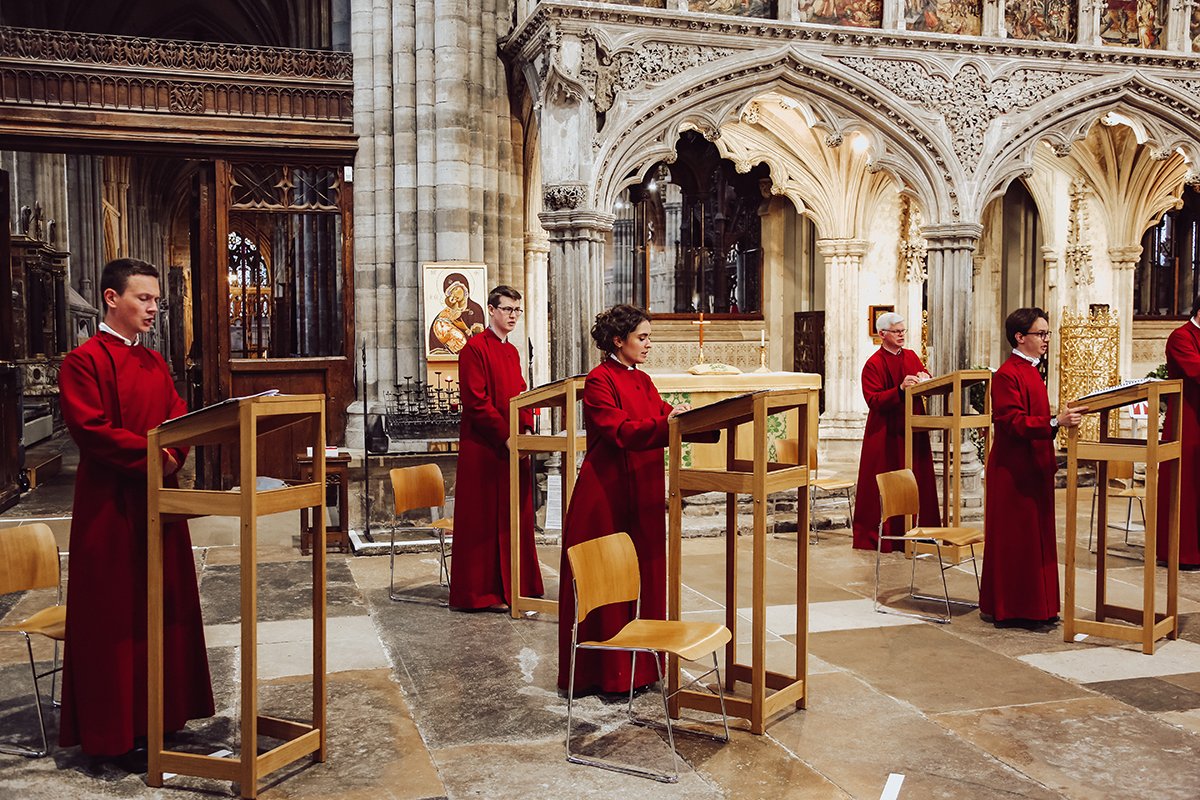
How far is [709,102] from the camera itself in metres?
9.92

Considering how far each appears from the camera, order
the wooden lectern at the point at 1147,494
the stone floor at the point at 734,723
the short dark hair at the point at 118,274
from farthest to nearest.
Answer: the wooden lectern at the point at 1147,494 < the short dark hair at the point at 118,274 < the stone floor at the point at 734,723

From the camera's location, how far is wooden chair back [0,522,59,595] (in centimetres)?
438

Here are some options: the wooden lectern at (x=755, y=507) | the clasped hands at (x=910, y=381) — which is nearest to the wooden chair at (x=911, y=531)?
the clasped hands at (x=910, y=381)

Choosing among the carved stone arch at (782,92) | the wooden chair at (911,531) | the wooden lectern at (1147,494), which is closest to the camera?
the wooden lectern at (1147,494)

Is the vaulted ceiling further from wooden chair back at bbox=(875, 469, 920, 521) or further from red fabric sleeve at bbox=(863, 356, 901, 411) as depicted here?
wooden chair back at bbox=(875, 469, 920, 521)

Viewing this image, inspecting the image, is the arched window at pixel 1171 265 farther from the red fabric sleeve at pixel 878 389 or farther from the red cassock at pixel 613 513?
the red cassock at pixel 613 513

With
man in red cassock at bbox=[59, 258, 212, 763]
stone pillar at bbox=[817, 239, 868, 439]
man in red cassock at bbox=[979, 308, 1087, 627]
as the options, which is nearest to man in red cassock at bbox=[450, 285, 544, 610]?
man in red cassock at bbox=[59, 258, 212, 763]

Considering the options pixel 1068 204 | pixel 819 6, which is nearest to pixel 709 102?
pixel 819 6

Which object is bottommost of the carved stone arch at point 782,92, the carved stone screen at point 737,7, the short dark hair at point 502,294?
the short dark hair at point 502,294

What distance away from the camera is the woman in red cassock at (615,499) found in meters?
4.89

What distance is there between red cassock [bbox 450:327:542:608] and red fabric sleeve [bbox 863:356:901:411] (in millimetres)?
3194

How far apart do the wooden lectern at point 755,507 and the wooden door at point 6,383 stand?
7.69 m

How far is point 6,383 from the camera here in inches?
395

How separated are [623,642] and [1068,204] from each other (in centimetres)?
1396
